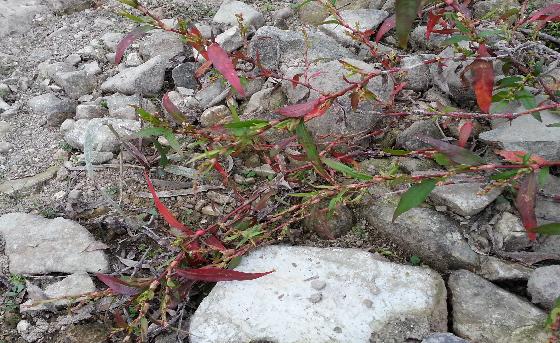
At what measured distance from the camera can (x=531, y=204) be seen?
5.20 ft

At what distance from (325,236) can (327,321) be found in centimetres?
41

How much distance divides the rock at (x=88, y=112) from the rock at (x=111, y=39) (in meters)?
0.55

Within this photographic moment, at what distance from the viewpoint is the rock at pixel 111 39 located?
3139 millimetres

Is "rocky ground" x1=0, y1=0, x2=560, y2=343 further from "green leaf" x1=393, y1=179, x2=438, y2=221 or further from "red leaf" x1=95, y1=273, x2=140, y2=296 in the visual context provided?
"green leaf" x1=393, y1=179, x2=438, y2=221

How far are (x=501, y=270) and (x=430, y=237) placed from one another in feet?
0.87

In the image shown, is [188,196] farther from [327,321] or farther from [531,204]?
[531,204]

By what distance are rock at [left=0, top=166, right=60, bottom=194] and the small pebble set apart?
4.36ft

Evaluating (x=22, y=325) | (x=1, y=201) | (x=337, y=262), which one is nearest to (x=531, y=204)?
(x=337, y=262)

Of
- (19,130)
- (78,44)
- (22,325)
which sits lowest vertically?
(22,325)

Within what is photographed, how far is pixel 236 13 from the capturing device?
3.11 m

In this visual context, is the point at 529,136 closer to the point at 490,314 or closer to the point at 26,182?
the point at 490,314

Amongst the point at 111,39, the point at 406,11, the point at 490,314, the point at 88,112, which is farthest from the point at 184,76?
the point at 406,11

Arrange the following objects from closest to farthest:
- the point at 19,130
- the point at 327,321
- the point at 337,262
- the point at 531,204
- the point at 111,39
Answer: the point at 531,204, the point at 327,321, the point at 337,262, the point at 19,130, the point at 111,39

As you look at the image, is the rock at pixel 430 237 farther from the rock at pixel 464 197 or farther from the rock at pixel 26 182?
the rock at pixel 26 182
